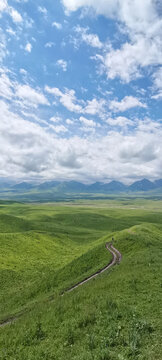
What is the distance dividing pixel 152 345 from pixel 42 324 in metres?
10.3

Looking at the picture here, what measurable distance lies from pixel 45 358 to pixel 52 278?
3192cm

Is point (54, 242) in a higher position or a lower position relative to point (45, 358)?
lower

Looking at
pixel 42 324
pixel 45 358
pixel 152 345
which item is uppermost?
pixel 152 345

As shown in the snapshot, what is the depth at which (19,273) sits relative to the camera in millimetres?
49562

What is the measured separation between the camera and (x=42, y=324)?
55.6ft

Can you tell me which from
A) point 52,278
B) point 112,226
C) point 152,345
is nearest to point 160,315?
point 152,345

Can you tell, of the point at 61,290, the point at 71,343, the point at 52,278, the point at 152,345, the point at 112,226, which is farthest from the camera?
the point at 112,226

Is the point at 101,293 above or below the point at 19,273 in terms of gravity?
above

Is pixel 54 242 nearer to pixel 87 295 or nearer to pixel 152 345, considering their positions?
pixel 87 295

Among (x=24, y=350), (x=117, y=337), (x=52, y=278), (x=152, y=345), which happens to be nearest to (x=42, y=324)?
(x=24, y=350)

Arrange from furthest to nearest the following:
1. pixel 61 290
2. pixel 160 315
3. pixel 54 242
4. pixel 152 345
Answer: pixel 54 242
pixel 61 290
pixel 160 315
pixel 152 345

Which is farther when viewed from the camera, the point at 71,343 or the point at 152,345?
the point at 71,343

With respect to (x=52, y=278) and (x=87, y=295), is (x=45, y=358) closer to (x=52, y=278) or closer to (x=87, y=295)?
(x=87, y=295)

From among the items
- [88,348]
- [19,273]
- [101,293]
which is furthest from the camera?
A: [19,273]
